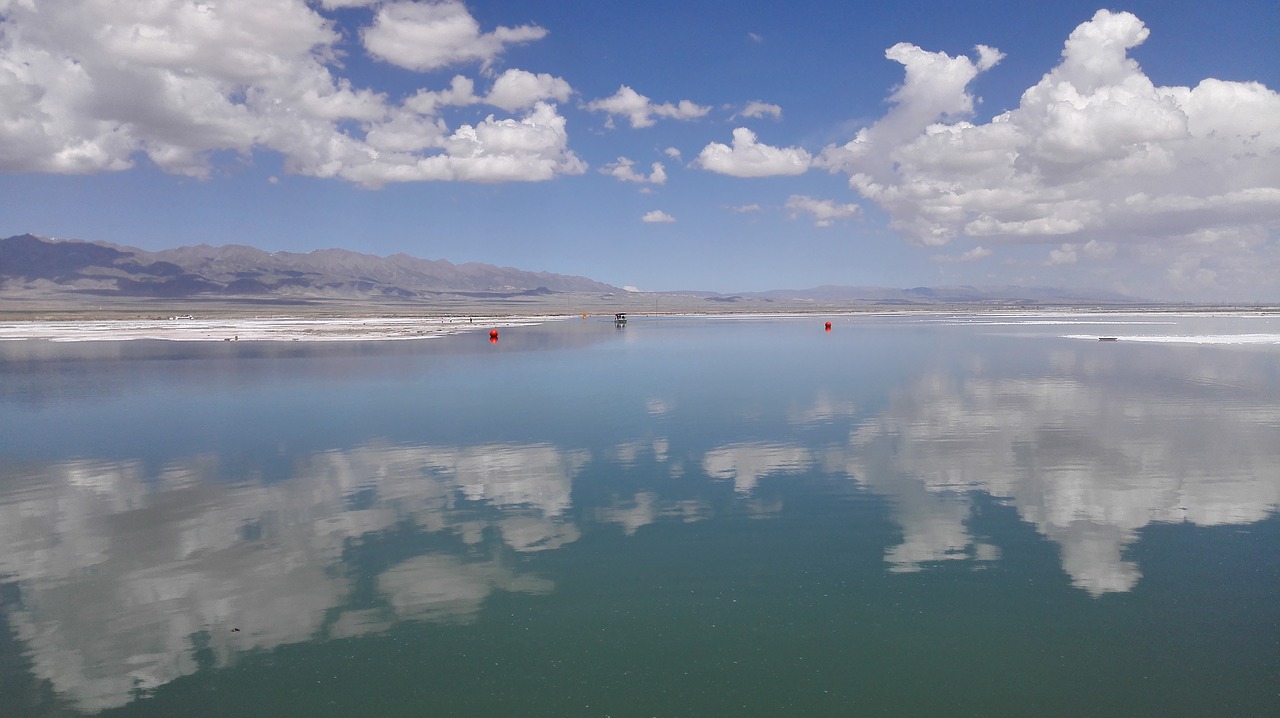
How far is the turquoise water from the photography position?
10102 mm

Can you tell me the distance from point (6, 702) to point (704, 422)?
22.0m

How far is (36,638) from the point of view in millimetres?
11391

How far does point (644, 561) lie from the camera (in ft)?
46.8

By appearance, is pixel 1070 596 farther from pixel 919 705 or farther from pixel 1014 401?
pixel 1014 401

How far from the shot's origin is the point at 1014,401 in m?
33.8

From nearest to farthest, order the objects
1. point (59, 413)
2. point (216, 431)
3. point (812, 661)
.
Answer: point (812, 661)
point (216, 431)
point (59, 413)

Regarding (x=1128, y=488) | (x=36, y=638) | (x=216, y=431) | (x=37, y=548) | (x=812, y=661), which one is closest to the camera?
(x=812, y=661)

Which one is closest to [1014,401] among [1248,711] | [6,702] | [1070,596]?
[1070,596]

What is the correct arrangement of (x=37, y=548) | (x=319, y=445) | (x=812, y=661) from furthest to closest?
(x=319, y=445) < (x=37, y=548) < (x=812, y=661)

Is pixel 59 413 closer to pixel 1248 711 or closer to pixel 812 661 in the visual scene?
pixel 812 661

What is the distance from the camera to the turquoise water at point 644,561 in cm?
1010

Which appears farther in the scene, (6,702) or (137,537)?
(137,537)

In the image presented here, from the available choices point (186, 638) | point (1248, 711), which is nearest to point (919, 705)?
point (1248, 711)

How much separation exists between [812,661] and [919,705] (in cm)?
147
